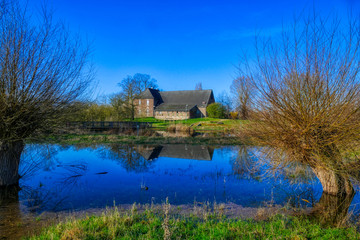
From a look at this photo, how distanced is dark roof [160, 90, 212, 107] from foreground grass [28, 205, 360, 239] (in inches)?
1985

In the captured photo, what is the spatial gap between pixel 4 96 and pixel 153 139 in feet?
51.2

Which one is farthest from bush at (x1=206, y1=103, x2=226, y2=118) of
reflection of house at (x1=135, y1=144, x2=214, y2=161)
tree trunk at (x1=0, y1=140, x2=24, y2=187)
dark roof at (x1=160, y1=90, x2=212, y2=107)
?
tree trunk at (x1=0, y1=140, x2=24, y2=187)

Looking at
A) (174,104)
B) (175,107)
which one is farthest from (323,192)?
(174,104)

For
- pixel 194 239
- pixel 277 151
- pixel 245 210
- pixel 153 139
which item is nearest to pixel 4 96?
pixel 194 239

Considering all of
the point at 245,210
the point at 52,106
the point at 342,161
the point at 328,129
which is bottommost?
the point at 245,210

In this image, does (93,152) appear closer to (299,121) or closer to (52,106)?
(52,106)

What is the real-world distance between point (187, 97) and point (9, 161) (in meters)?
52.0

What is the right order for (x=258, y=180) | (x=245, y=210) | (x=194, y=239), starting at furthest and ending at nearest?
(x=258, y=180) → (x=245, y=210) → (x=194, y=239)

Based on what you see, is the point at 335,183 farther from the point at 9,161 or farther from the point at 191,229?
the point at 9,161

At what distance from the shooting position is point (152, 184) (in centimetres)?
862

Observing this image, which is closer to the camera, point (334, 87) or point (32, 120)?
point (334, 87)

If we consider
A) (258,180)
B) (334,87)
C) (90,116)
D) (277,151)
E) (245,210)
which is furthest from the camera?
(90,116)

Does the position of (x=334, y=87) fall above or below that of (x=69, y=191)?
above

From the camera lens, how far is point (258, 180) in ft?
30.1
